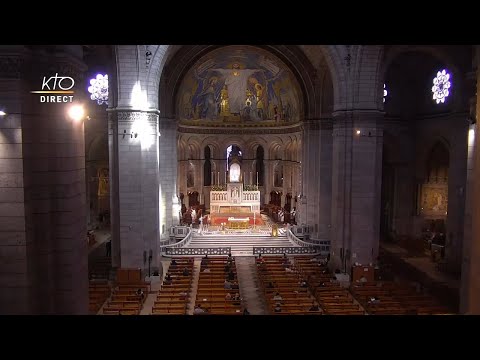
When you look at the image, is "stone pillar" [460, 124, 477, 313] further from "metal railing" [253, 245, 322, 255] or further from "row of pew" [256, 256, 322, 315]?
"metal railing" [253, 245, 322, 255]

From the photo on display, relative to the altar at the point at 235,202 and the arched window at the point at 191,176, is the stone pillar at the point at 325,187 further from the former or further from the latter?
the arched window at the point at 191,176

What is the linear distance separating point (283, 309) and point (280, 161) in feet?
93.3

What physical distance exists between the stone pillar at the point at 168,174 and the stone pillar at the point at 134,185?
1065cm

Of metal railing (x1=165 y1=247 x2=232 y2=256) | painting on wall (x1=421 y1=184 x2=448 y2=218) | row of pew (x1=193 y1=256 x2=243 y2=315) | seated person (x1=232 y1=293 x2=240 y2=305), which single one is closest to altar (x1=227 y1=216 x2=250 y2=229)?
metal railing (x1=165 y1=247 x2=232 y2=256)

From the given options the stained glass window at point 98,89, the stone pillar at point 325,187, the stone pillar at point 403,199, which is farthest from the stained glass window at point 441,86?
the stained glass window at point 98,89

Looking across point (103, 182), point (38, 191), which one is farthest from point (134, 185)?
point (103, 182)

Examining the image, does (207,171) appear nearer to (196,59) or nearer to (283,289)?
(196,59)

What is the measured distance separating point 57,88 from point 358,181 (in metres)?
18.2

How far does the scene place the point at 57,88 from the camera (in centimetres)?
994

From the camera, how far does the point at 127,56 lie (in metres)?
22.8

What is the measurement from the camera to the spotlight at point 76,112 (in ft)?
33.5

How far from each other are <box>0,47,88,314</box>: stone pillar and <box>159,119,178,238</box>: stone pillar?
2434 cm

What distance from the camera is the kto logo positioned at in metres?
9.82
